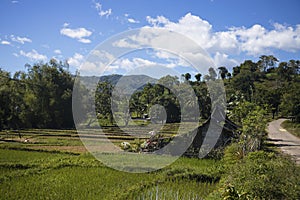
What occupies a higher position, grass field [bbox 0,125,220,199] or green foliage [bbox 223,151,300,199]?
green foliage [bbox 223,151,300,199]

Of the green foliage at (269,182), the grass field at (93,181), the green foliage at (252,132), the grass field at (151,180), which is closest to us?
the green foliage at (269,182)

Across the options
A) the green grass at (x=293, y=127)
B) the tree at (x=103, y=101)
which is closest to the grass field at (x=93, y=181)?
the green grass at (x=293, y=127)

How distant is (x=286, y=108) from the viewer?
96.5ft

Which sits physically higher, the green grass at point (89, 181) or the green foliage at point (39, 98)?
the green foliage at point (39, 98)

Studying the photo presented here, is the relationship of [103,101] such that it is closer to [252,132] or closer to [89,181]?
[252,132]

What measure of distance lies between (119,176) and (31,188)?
2.62m

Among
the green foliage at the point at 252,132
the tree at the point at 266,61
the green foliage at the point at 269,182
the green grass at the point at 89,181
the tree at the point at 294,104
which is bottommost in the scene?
the green grass at the point at 89,181

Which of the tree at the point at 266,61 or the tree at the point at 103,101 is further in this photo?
the tree at the point at 266,61

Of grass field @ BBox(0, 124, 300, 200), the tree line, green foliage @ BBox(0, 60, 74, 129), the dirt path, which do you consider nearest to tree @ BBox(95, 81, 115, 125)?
the tree line

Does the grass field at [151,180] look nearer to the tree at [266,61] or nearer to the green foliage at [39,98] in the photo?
the green foliage at [39,98]

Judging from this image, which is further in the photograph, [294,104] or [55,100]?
[55,100]

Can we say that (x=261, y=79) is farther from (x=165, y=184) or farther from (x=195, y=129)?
(x=165, y=184)

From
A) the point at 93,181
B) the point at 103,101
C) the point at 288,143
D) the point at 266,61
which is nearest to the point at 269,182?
the point at 93,181

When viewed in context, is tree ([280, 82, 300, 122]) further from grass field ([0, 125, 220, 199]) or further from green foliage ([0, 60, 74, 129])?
green foliage ([0, 60, 74, 129])
